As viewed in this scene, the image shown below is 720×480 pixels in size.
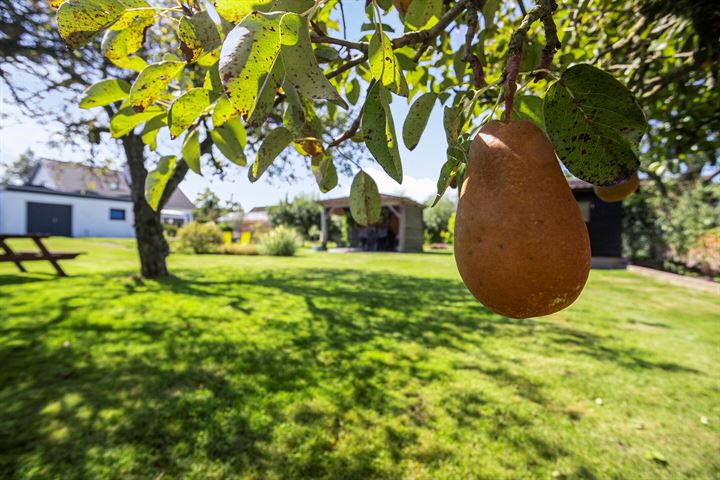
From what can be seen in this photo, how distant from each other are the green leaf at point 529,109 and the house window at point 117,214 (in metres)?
38.4

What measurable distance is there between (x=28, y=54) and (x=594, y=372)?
920 centimetres

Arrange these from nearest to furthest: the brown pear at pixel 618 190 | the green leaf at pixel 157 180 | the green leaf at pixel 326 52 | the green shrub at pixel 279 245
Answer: the green leaf at pixel 326 52, the green leaf at pixel 157 180, the brown pear at pixel 618 190, the green shrub at pixel 279 245

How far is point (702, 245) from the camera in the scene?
11.4 meters

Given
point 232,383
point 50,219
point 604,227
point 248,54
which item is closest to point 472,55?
point 248,54

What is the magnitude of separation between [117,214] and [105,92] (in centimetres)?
3786

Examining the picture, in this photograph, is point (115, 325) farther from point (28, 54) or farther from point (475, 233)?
point (475, 233)

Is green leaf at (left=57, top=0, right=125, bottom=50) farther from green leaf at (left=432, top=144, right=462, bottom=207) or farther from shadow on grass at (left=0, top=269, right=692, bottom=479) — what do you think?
shadow on grass at (left=0, top=269, right=692, bottom=479)

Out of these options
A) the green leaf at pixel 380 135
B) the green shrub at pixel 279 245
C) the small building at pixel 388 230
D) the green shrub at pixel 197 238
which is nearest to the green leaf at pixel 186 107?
the green leaf at pixel 380 135

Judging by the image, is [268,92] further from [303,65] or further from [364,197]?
[364,197]

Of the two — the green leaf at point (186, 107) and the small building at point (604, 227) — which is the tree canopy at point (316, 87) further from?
the small building at point (604, 227)

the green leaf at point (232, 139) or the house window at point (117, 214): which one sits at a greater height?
the house window at point (117, 214)

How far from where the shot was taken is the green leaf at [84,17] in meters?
0.60

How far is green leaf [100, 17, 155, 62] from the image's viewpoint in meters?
0.73

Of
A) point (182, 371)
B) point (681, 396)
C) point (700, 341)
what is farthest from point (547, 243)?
point (700, 341)
